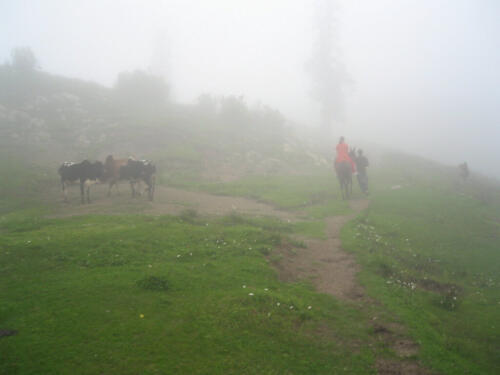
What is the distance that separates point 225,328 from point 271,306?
143 cm

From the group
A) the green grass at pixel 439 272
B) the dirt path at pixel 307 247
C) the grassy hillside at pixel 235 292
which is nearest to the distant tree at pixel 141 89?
the dirt path at pixel 307 247

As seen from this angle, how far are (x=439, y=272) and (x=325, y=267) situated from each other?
456 centimetres

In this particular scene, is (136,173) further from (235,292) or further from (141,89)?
(141,89)

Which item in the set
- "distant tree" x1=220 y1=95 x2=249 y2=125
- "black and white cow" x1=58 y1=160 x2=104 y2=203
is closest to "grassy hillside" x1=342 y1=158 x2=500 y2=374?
"black and white cow" x1=58 y1=160 x2=104 y2=203

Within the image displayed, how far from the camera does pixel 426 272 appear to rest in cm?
1286

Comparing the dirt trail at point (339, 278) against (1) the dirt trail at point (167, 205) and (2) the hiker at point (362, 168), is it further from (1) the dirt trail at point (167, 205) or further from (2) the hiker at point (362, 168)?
(2) the hiker at point (362, 168)

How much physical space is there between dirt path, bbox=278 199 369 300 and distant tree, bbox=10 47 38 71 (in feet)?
192

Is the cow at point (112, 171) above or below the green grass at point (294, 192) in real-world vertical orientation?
above

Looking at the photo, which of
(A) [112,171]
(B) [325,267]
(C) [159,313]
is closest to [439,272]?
(B) [325,267]

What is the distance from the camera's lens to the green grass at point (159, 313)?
599 centimetres

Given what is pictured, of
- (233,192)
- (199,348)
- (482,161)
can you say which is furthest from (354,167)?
(482,161)

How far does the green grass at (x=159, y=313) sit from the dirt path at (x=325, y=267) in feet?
2.67

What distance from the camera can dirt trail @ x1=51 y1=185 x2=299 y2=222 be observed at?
19344mm

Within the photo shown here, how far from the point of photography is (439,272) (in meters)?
13.1
